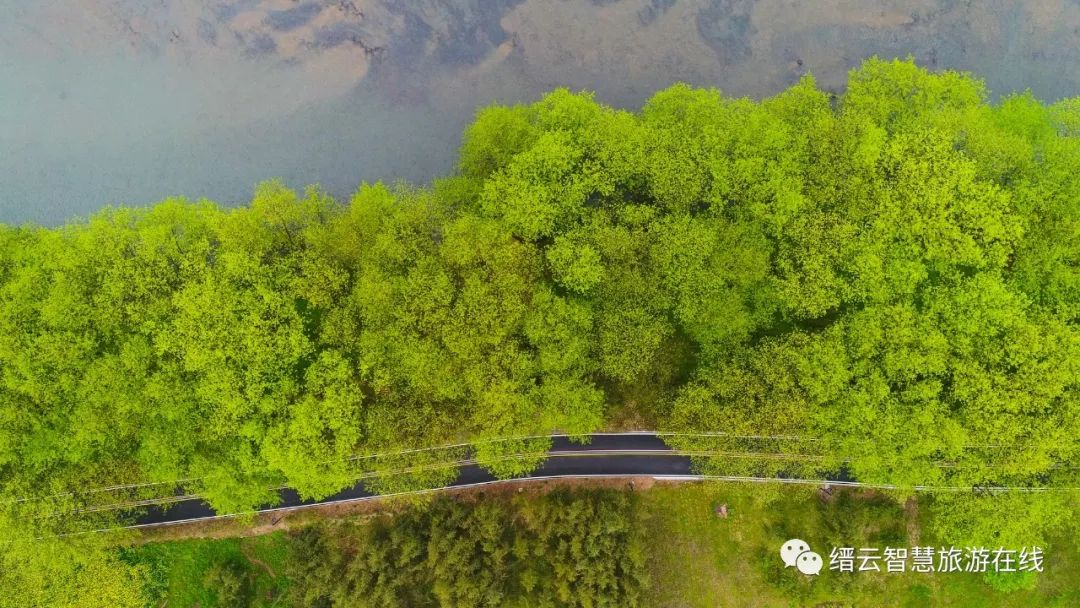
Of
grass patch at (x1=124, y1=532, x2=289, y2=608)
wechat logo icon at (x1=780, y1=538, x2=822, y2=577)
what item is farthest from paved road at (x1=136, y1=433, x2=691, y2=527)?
wechat logo icon at (x1=780, y1=538, x2=822, y2=577)

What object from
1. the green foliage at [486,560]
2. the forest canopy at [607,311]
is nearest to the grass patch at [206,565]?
the green foliage at [486,560]

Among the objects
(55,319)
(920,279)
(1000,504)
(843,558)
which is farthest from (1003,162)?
(55,319)

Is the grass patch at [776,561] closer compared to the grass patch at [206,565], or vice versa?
the grass patch at [776,561]

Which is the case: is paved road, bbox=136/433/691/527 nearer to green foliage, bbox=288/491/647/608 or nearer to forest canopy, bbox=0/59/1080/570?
green foliage, bbox=288/491/647/608

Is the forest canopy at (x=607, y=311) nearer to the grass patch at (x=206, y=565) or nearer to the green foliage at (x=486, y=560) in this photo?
the green foliage at (x=486, y=560)

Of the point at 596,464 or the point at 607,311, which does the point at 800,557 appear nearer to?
the point at 596,464

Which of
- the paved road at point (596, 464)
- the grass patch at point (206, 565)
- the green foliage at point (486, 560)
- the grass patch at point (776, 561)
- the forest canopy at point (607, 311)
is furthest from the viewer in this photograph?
the grass patch at point (206, 565)

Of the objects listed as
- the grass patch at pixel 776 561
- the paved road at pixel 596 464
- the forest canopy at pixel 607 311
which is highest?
the forest canopy at pixel 607 311

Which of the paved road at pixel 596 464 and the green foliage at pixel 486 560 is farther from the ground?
the paved road at pixel 596 464
